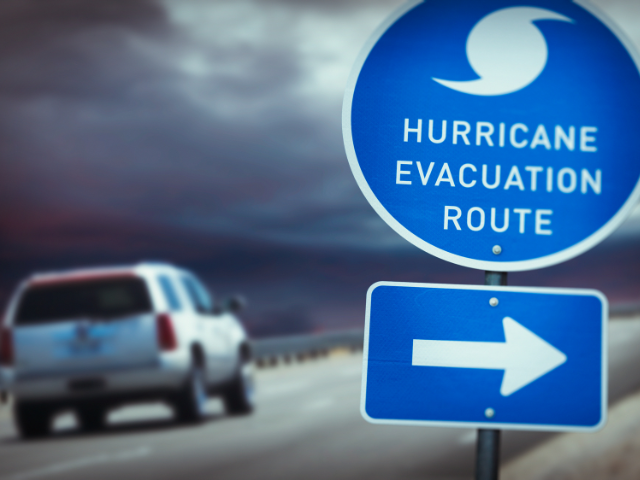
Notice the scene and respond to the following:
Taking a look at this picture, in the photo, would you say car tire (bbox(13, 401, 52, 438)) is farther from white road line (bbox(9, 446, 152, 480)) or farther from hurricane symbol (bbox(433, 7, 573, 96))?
hurricane symbol (bbox(433, 7, 573, 96))

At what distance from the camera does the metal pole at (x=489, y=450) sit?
2352 millimetres

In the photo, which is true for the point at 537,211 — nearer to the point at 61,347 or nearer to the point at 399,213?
the point at 399,213

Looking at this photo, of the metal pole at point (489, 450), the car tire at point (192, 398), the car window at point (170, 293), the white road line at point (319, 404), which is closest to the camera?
the metal pole at point (489, 450)

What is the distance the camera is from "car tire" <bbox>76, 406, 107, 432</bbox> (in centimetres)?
1429

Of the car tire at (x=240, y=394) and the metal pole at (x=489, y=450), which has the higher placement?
the metal pole at (x=489, y=450)

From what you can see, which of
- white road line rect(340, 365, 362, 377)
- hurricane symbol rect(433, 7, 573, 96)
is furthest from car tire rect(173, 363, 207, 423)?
white road line rect(340, 365, 362, 377)

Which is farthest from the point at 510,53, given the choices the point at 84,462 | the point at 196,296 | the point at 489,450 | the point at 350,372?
the point at 350,372

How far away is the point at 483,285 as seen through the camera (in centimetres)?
239

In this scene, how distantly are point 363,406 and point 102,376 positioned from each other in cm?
956

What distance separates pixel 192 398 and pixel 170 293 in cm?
145

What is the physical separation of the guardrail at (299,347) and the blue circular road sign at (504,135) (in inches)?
891

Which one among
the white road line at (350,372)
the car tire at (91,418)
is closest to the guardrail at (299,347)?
the white road line at (350,372)

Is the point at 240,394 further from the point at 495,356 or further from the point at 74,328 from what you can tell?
the point at 495,356

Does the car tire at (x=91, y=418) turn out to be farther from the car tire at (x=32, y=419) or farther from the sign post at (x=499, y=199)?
the sign post at (x=499, y=199)
